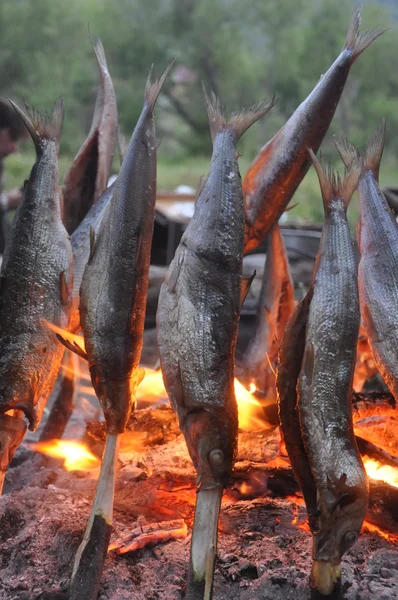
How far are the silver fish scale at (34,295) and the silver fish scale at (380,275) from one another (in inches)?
57.2

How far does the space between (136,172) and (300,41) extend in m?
34.7

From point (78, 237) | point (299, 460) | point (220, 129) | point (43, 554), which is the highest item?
point (220, 129)

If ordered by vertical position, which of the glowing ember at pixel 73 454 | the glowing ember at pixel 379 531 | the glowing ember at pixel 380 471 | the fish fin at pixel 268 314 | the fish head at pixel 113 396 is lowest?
the glowing ember at pixel 379 531

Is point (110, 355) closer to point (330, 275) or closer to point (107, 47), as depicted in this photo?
point (330, 275)

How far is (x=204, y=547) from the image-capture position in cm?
222

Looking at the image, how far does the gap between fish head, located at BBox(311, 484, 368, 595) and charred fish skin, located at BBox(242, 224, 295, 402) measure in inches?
68.8

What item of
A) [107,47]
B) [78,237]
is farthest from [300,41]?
[78,237]

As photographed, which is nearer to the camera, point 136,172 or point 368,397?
point 136,172

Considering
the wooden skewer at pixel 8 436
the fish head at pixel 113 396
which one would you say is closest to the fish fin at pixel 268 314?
the fish head at pixel 113 396

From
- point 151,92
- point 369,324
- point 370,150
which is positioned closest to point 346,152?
point 370,150

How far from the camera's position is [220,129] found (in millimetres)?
2930

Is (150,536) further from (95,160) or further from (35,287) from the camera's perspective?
(95,160)

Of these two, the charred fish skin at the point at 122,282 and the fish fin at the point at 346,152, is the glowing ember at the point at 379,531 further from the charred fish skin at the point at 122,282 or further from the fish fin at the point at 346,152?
the fish fin at the point at 346,152

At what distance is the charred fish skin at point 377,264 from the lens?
279cm
